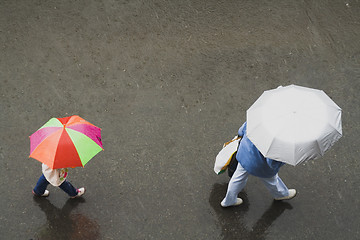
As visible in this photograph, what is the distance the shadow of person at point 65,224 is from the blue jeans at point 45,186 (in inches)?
6.8

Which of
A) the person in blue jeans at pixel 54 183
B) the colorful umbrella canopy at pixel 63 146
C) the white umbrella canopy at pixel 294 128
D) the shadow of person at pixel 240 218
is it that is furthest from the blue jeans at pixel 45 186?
the white umbrella canopy at pixel 294 128

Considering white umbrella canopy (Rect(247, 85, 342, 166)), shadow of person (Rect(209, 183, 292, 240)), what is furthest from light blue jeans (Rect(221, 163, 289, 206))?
white umbrella canopy (Rect(247, 85, 342, 166))

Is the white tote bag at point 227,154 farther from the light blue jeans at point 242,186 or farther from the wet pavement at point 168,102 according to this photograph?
the wet pavement at point 168,102

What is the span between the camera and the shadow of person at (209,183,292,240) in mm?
5082

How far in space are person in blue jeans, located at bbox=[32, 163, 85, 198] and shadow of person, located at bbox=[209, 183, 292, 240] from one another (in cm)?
167

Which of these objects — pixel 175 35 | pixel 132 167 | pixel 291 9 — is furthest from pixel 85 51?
pixel 291 9

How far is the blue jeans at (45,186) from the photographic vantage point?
16.1ft

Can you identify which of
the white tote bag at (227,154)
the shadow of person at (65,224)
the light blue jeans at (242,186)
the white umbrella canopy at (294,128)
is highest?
the white umbrella canopy at (294,128)

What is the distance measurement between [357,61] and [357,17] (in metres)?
0.95

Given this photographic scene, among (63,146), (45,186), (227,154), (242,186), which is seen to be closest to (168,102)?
(227,154)

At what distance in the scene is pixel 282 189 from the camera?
502 centimetres

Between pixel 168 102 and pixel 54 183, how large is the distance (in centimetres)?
211

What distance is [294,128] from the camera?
12.6 ft

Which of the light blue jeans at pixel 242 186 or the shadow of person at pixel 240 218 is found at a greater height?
the light blue jeans at pixel 242 186
